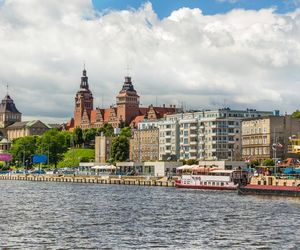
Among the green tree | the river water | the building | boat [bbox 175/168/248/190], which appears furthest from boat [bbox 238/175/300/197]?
the building

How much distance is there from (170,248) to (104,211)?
110 feet

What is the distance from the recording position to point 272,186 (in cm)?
12150

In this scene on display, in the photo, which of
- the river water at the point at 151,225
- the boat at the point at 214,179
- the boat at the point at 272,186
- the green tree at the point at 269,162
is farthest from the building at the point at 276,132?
the river water at the point at 151,225

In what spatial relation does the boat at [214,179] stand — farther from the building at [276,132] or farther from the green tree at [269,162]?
the building at [276,132]

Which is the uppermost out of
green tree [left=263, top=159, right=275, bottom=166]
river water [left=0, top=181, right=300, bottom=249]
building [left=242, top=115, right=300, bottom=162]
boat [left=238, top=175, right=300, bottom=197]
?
building [left=242, top=115, right=300, bottom=162]


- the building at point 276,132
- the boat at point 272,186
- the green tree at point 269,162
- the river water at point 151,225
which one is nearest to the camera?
the river water at point 151,225

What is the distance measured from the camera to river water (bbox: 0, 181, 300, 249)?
58.7 m

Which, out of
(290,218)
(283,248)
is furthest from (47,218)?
(283,248)

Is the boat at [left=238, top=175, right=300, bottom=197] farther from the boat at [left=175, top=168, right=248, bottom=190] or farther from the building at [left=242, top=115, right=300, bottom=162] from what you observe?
the building at [left=242, top=115, right=300, bottom=162]

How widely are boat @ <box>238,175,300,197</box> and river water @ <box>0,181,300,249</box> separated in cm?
1207

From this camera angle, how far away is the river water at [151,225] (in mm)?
58656

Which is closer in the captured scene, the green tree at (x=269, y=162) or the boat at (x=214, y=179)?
the boat at (x=214, y=179)

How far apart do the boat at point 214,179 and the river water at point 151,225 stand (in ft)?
119

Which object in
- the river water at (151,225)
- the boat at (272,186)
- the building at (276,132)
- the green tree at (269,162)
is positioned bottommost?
the river water at (151,225)
